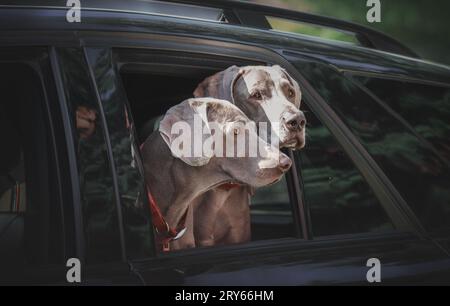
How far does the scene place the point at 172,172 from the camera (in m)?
2.82

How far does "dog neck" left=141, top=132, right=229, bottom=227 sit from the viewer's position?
2.79 m

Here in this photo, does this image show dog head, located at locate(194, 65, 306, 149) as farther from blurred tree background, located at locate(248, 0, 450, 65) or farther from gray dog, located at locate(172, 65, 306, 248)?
blurred tree background, located at locate(248, 0, 450, 65)

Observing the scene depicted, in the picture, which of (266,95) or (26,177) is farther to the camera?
(266,95)

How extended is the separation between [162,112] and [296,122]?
21.8 inches

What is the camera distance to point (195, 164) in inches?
108

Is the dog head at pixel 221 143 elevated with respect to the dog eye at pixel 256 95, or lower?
lower

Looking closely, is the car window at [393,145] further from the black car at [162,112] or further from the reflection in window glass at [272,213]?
the reflection in window glass at [272,213]

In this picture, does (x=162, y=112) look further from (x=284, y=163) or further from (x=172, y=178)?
(x=284, y=163)

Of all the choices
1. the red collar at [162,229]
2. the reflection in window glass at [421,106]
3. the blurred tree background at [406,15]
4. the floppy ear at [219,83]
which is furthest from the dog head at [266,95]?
the blurred tree background at [406,15]

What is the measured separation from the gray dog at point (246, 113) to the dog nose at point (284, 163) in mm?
82

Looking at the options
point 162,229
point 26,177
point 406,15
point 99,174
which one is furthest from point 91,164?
point 406,15

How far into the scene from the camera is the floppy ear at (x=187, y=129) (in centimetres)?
270
